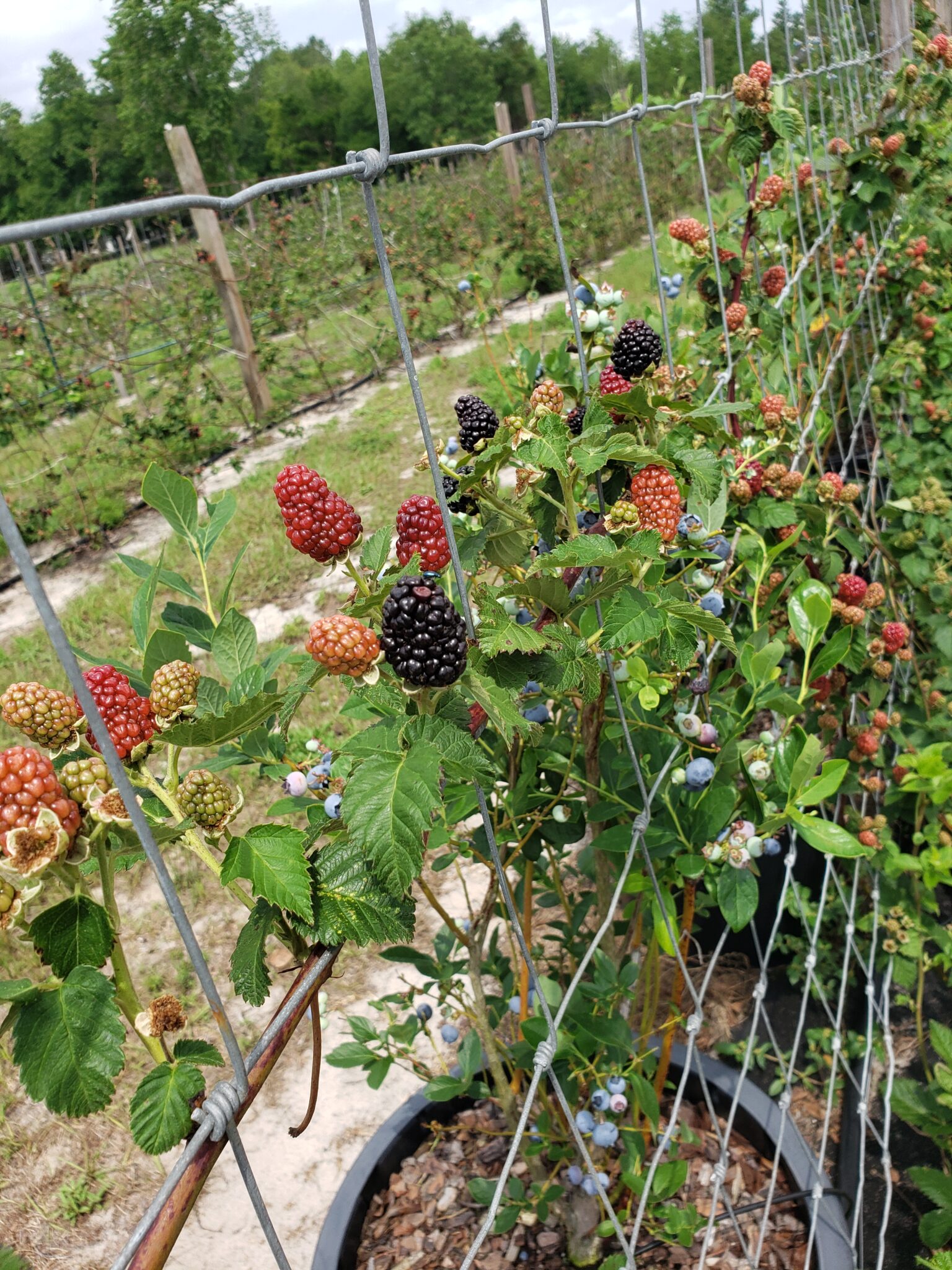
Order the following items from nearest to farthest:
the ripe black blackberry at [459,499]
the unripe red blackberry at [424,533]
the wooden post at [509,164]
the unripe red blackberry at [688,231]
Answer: the unripe red blackberry at [424,533], the ripe black blackberry at [459,499], the unripe red blackberry at [688,231], the wooden post at [509,164]

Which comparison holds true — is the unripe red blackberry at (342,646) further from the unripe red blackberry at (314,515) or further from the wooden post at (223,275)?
the wooden post at (223,275)

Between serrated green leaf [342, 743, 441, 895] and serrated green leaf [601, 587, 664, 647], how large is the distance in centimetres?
22

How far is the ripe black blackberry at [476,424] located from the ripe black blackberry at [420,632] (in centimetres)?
27

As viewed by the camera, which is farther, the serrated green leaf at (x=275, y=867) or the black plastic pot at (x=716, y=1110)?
the black plastic pot at (x=716, y=1110)

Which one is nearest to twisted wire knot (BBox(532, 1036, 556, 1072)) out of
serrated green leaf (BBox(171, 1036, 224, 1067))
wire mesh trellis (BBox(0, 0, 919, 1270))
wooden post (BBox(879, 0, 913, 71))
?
wire mesh trellis (BBox(0, 0, 919, 1270))

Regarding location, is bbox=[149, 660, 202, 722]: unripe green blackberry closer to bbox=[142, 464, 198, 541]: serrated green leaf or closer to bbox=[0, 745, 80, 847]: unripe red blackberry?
bbox=[0, 745, 80, 847]: unripe red blackberry

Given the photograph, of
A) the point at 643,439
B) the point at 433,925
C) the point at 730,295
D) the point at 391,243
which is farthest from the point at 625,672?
the point at 391,243

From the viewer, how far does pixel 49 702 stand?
17.9 inches

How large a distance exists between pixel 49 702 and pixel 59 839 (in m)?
0.07

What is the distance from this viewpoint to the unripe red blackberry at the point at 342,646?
51 cm

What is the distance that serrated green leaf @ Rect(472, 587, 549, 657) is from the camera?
58 cm

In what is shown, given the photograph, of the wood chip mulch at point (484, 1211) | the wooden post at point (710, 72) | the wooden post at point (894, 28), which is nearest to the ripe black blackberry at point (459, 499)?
the wood chip mulch at point (484, 1211)

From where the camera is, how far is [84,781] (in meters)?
0.46

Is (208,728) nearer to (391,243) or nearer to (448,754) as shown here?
(448,754)
